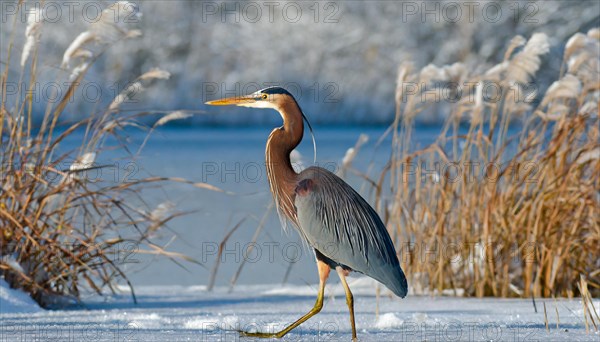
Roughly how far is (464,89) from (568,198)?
2.39ft

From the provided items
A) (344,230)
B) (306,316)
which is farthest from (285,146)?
(306,316)

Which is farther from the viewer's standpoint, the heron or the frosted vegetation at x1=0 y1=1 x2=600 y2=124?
the frosted vegetation at x1=0 y1=1 x2=600 y2=124

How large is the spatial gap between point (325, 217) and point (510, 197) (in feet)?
4.75

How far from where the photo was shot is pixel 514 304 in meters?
3.42

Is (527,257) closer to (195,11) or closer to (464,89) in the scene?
(464,89)

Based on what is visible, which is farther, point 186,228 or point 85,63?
point 186,228

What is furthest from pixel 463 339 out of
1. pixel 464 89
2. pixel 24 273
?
pixel 464 89

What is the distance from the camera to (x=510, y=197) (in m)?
3.64

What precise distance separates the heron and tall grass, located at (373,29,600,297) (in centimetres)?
130

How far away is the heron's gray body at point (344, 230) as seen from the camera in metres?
2.37

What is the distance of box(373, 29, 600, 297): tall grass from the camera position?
11.7 feet

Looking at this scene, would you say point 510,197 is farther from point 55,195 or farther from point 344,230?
point 55,195

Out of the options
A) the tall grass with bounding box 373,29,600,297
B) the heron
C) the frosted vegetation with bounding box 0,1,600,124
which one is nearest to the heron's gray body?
the heron

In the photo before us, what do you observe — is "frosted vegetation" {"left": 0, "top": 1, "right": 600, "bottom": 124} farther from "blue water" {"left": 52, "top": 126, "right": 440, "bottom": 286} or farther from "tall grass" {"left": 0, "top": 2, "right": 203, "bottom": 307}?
"tall grass" {"left": 0, "top": 2, "right": 203, "bottom": 307}
